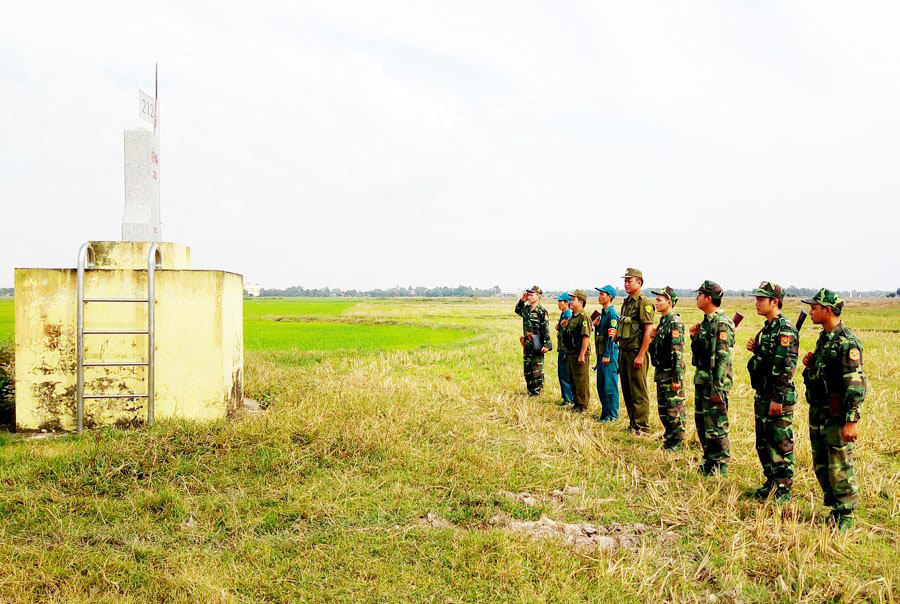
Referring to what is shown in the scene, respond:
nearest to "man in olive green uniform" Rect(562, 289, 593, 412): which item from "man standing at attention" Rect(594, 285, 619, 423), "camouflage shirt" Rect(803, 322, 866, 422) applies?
"man standing at attention" Rect(594, 285, 619, 423)

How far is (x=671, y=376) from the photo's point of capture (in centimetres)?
647

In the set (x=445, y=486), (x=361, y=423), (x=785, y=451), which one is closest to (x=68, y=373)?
(x=361, y=423)

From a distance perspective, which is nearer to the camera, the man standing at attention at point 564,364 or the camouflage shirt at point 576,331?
the camouflage shirt at point 576,331

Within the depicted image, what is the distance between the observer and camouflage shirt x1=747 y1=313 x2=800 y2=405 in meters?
4.97

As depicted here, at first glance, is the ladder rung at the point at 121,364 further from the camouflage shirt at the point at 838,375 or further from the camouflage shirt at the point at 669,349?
the camouflage shirt at the point at 838,375

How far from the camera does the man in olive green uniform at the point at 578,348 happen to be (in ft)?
28.0

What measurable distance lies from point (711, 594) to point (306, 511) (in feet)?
9.94

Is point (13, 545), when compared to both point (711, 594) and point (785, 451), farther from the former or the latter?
point (785, 451)

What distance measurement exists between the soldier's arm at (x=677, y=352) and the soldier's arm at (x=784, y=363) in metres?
1.30

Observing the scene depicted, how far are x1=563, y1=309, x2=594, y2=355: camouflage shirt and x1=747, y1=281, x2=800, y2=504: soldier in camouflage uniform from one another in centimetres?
328

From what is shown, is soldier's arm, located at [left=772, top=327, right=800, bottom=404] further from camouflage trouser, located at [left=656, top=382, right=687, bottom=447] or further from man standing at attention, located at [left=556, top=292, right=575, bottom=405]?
man standing at attention, located at [left=556, top=292, right=575, bottom=405]

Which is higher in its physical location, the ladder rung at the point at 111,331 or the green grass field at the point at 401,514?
the ladder rung at the point at 111,331

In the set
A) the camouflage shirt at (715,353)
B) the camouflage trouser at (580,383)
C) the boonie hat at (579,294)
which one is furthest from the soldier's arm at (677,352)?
the boonie hat at (579,294)

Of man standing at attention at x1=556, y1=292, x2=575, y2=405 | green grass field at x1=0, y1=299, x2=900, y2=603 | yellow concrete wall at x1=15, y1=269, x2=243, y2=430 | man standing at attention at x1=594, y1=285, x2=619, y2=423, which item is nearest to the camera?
green grass field at x1=0, y1=299, x2=900, y2=603
